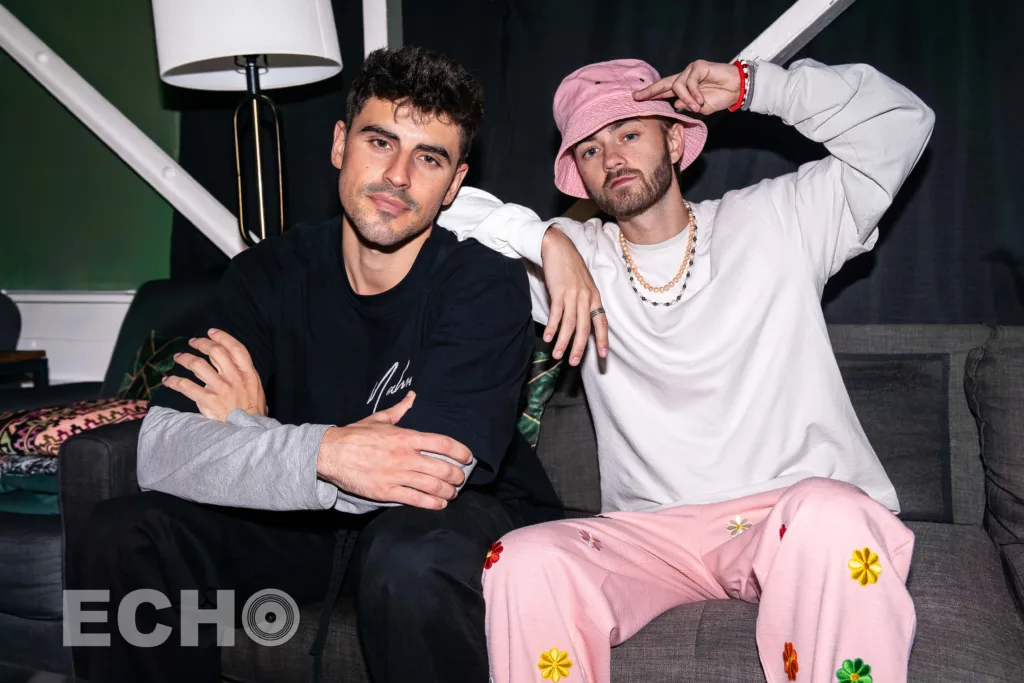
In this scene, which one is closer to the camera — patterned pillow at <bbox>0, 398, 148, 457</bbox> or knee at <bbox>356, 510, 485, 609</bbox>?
knee at <bbox>356, 510, 485, 609</bbox>

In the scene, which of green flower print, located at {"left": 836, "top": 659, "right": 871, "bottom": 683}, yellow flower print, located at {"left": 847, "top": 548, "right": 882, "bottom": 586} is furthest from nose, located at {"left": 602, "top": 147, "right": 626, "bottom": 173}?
green flower print, located at {"left": 836, "top": 659, "right": 871, "bottom": 683}

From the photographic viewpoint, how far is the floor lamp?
213 centimetres

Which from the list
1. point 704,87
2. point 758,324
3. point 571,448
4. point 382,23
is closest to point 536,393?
point 571,448

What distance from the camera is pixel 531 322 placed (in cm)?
162

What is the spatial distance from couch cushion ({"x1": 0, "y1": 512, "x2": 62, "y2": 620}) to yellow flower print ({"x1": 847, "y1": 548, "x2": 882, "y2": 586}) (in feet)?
5.24

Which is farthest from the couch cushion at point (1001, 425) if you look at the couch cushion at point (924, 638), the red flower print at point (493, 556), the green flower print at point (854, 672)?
the red flower print at point (493, 556)

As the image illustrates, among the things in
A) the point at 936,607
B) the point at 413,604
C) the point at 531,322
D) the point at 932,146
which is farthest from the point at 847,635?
the point at 932,146

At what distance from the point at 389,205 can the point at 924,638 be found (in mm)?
1120

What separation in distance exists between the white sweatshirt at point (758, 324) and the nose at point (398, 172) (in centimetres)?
21

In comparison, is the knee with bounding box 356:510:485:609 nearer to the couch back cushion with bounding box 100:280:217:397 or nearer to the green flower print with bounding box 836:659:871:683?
the green flower print with bounding box 836:659:871:683

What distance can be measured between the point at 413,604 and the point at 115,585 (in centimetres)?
52

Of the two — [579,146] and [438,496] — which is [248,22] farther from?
[438,496]

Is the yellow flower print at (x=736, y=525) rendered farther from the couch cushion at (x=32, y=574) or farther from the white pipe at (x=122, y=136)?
the white pipe at (x=122, y=136)

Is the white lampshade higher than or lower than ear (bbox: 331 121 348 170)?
higher
